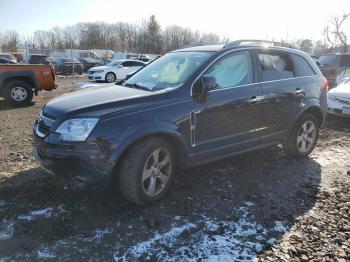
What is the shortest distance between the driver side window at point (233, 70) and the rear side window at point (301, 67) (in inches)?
44.0

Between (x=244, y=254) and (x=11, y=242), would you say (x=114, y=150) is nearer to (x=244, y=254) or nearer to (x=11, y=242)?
(x=11, y=242)

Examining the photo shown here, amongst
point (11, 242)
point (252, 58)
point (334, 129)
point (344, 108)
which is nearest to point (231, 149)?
point (252, 58)

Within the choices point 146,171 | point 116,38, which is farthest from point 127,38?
point 146,171

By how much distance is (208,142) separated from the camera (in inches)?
166

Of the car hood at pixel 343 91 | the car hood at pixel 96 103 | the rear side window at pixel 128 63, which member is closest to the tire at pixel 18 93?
the car hood at pixel 96 103

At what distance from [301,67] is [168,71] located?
2.30m

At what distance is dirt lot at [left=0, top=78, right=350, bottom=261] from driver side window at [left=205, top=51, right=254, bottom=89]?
1.34 meters

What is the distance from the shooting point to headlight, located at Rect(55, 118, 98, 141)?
343cm

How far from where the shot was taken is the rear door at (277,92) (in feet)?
15.8

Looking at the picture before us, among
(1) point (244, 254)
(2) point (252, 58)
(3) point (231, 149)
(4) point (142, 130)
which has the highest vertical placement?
(2) point (252, 58)

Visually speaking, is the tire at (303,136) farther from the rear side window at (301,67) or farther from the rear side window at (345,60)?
the rear side window at (345,60)

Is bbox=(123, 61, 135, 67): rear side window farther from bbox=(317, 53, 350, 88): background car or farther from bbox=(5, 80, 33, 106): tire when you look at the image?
bbox=(317, 53, 350, 88): background car

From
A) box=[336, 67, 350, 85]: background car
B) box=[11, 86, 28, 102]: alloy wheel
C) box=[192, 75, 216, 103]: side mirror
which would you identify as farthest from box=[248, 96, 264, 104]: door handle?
box=[336, 67, 350, 85]: background car

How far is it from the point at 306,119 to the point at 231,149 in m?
1.78
